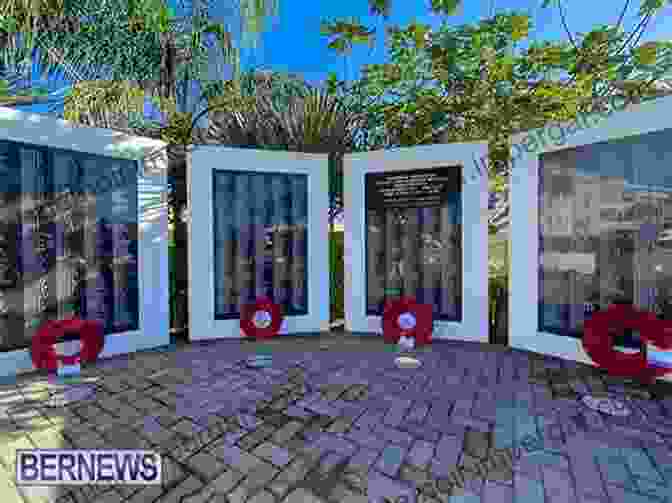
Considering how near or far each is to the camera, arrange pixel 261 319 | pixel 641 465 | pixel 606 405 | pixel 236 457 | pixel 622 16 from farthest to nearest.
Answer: pixel 622 16
pixel 261 319
pixel 606 405
pixel 236 457
pixel 641 465

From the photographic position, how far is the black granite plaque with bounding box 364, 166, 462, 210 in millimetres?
5125

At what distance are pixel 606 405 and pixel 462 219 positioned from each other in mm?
2866

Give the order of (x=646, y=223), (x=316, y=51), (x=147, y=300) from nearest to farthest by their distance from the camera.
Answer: (x=646, y=223) → (x=147, y=300) → (x=316, y=51)

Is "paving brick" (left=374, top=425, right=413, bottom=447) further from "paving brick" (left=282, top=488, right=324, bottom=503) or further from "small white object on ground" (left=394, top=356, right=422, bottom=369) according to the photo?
"small white object on ground" (left=394, top=356, right=422, bottom=369)

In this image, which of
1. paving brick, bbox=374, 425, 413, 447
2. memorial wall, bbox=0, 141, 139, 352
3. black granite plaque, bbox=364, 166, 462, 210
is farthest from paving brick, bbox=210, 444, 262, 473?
black granite plaque, bbox=364, 166, 462, 210

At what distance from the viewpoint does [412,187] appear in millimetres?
5332

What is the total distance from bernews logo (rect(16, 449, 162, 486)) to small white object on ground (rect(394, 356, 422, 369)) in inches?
109

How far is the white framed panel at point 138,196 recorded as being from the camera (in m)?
3.98

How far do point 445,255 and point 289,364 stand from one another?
2.94m

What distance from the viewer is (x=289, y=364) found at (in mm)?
4172

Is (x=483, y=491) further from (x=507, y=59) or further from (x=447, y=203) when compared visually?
(x=507, y=59)

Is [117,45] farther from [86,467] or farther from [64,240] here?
[86,467]

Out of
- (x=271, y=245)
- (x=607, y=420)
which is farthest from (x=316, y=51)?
(x=607, y=420)

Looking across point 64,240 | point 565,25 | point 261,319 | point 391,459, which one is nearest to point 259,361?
point 261,319
